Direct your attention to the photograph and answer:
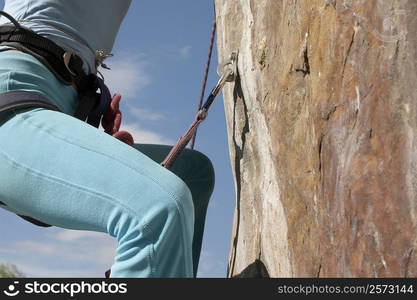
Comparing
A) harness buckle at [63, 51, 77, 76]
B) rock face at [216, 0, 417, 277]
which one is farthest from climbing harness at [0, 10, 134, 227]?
rock face at [216, 0, 417, 277]

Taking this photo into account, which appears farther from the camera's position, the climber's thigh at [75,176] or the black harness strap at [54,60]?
the black harness strap at [54,60]

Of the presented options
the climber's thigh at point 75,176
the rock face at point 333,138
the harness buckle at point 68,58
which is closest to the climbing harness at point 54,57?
the harness buckle at point 68,58

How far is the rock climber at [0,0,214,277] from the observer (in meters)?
1.85

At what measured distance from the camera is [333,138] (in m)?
2.20

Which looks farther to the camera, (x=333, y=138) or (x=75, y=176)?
(x=333, y=138)

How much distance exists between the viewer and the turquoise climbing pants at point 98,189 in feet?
6.03

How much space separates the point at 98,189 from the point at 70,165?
4.5 inches

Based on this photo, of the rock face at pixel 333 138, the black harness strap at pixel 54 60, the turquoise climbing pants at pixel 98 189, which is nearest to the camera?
the turquoise climbing pants at pixel 98 189

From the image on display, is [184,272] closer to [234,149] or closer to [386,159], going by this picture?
[386,159]

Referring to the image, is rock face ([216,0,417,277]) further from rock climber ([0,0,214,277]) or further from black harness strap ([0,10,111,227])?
black harness strap ([0,10,111,227])

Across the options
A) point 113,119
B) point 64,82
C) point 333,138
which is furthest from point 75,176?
point 333,138

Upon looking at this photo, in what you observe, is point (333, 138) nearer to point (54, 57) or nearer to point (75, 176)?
point (75, 176)

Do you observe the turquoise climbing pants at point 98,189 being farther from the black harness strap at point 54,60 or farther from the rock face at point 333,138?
the rock face at point 333,138

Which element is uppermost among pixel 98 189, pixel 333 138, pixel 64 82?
pixel 64 82
